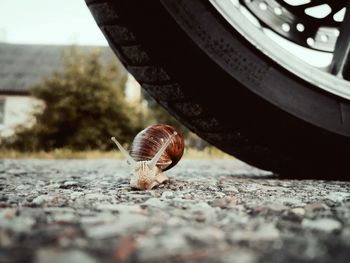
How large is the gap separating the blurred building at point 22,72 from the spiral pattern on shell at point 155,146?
11.5m

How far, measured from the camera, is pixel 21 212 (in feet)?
3.13

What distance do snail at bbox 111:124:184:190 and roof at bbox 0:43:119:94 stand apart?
14304 mm

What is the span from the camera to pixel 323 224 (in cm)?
87

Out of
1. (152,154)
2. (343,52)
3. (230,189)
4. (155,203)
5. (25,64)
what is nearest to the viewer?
(155,203)

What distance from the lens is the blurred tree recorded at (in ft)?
30.6

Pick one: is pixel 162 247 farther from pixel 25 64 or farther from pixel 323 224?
pixel 25 64

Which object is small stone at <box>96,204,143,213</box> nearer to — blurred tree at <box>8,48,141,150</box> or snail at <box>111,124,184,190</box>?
snail at <box>111,124,184,190</box>

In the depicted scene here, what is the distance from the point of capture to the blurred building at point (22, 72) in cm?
1489

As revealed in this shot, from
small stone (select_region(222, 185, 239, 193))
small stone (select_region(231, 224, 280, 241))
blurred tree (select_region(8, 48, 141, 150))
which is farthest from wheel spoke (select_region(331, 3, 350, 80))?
blurred tree (select_region(8, 48, 141, 150))

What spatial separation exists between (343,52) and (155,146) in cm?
89

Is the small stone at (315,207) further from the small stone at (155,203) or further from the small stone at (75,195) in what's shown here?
the small stone at (75,195)

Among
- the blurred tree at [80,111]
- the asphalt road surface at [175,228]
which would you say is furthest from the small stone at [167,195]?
the blurred tree at [80,111]

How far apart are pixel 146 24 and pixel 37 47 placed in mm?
19685

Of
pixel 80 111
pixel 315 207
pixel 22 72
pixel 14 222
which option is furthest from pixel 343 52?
pixel 22 72
